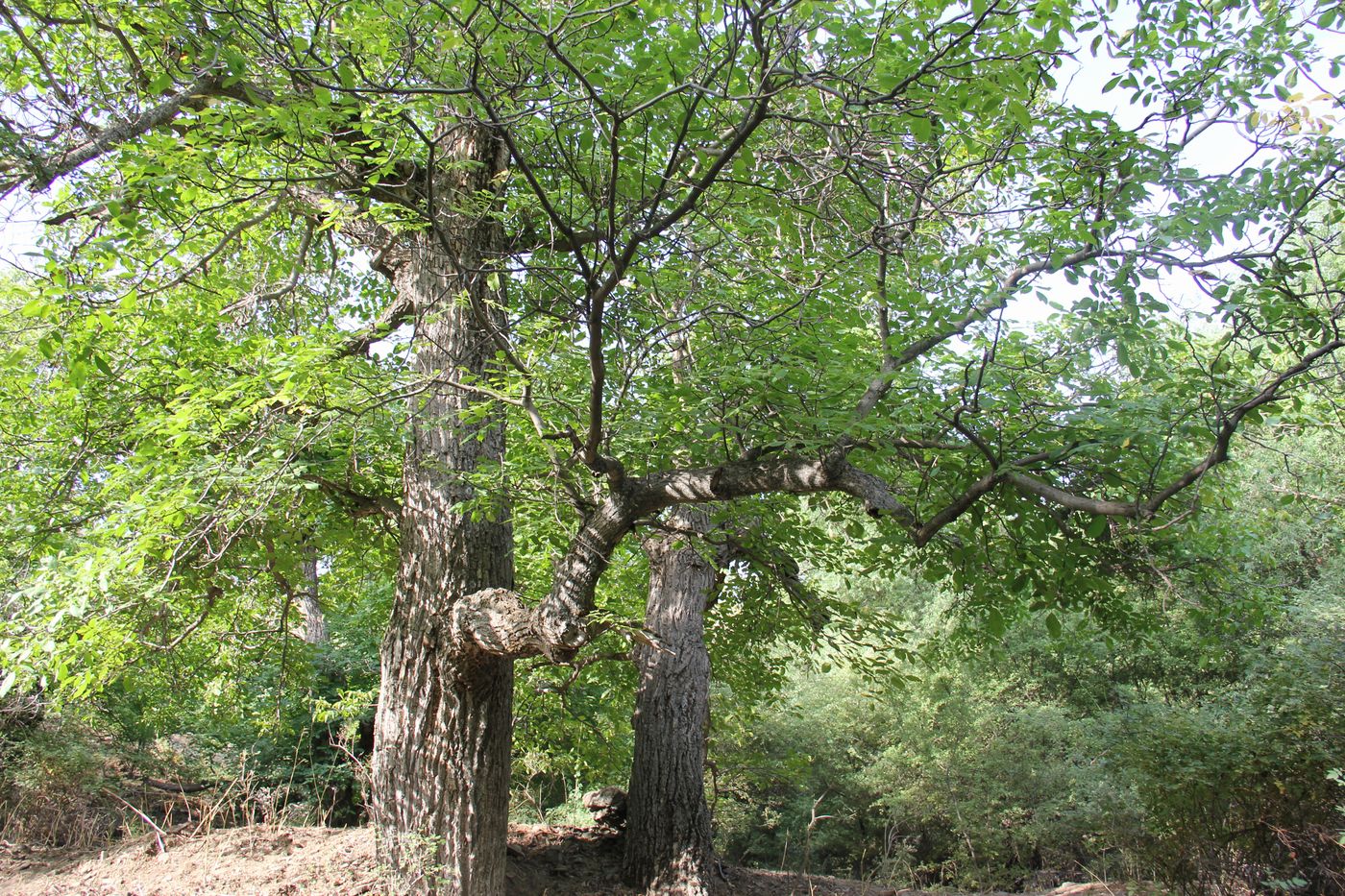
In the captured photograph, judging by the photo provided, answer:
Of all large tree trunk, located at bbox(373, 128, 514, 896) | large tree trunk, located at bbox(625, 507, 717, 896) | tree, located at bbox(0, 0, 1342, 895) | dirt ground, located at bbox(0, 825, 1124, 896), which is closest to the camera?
tree, located at bbox(0, 0, 1342, 895)

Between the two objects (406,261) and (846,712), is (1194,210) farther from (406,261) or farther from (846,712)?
(846,712)

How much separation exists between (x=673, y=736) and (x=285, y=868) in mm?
2784

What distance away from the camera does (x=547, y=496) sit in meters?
4.36

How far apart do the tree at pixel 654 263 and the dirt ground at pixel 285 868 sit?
108 centimetres

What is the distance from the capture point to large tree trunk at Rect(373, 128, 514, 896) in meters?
4.41

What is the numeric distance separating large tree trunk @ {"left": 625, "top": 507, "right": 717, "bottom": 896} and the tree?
1.48 m

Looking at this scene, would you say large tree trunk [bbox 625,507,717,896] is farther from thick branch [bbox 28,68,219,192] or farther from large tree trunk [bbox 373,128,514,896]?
thick branch [bbox 28,68,219,192]

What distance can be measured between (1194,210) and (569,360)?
107 inches

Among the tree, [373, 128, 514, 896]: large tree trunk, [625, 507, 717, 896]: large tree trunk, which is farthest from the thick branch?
[625, 507, 717, 896]: large tree trunk

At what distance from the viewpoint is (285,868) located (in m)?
5.14

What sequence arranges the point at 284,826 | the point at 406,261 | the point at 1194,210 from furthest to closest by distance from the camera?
the point at 284,826
the point at 406,261
the point at 1194,210

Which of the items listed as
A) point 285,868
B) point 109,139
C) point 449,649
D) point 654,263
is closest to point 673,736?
point 449,649

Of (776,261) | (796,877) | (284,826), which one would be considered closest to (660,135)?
(776,261)

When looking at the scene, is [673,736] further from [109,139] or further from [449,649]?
[109,139]
